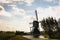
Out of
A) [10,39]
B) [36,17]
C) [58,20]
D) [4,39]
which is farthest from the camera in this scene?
[58,20]

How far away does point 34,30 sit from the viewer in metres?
35.1

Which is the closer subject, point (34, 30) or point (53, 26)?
point (34, 30)

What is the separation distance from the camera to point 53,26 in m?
37.8

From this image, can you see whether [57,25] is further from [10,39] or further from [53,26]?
[10,39]

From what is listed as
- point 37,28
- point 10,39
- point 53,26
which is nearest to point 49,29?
point 53,26

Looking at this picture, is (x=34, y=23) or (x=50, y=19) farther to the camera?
(x=50, y=19)

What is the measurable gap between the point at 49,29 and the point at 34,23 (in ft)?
12.3

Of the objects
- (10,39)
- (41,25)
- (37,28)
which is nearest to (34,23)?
(37,28)

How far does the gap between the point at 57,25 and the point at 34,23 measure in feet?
16.8

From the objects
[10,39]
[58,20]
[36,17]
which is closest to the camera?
[10,39]

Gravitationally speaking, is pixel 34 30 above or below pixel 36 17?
below

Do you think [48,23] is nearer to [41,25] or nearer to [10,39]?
[41,25]

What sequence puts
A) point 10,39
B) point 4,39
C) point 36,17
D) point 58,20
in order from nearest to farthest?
1. point 4,39
2. point 10,39
3. point 36,17
4. point 58,20

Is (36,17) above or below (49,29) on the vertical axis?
above
